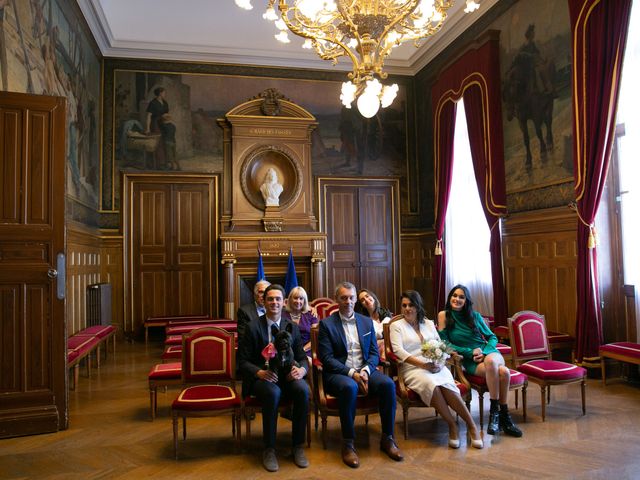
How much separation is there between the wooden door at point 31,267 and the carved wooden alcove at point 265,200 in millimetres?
5431

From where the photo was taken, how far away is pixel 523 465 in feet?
11.9

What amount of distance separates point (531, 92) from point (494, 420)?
5.28m

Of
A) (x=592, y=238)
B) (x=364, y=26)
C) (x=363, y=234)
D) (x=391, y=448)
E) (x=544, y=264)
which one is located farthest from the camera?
(x=363, y=234)

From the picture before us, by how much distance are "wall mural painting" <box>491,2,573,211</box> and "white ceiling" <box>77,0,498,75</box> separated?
3.60 ft

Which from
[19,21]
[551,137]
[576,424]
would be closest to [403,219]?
[551,137]

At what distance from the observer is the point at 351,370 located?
4.06m

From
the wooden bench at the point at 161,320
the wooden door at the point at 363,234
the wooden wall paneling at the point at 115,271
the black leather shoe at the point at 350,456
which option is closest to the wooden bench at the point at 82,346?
the wooden bench at the point at 161,320

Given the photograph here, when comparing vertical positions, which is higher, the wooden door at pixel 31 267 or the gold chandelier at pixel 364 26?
the gold chandelier at pixel 364 26

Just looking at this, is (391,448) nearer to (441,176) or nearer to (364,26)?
(364,26)

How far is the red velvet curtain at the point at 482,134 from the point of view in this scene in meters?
8.07

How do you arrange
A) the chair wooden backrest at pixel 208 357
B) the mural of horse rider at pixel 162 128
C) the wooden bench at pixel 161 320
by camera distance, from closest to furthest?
the chair wooden backrest at pixel 208 357 < the wooden bench at pixel 161 320 < the mural of horse rider at pixel 162 128

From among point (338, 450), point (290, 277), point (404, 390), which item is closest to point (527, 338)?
point (404, 390)

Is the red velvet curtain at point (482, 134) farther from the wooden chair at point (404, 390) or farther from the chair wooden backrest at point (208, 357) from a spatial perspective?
the chair wooden backrest at point (208, 357)

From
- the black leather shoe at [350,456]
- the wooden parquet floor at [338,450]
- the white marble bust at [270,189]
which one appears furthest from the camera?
the white marble bust at [270,189]
